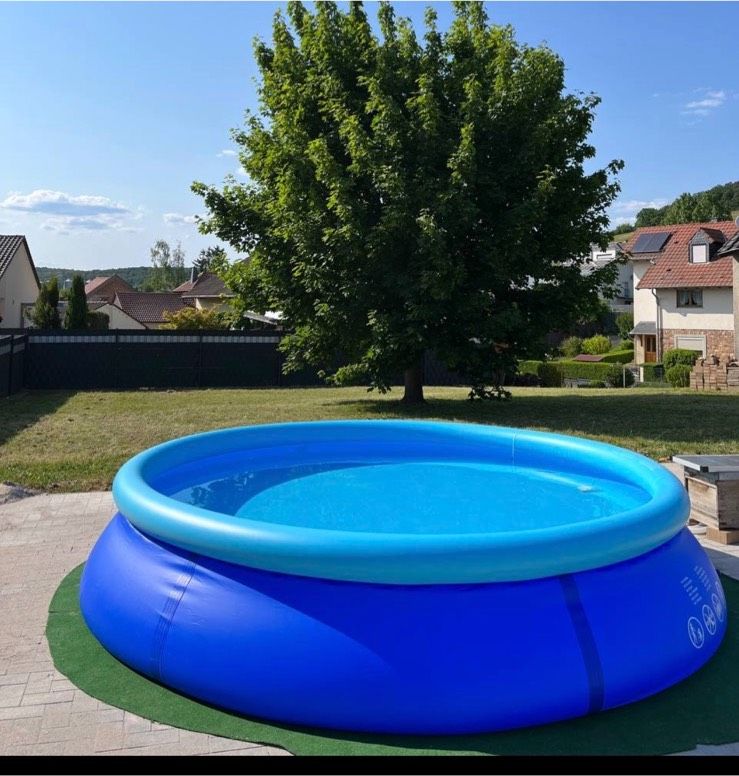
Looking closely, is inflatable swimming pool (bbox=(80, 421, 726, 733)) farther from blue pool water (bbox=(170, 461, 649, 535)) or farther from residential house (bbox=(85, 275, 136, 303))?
residential house (bbox=(85, 275, 136, 303))

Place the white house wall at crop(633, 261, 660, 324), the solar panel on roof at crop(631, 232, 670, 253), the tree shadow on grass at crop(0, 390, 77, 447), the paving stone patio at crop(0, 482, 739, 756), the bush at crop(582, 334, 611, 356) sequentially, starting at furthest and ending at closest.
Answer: the bush at crop(582, 334, 611, 356) → the solar panel on roof at crop(631, 232, 670, 253) → the white house wall at crop(633, 261, 660, 324) → the tree shadow on grass at crop(0, 390, 77, 447) → the paving stone patio at crop(0, 482, 739, 756)

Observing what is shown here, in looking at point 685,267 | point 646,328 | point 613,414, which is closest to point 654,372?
point 646,328

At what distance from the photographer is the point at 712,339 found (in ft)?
133

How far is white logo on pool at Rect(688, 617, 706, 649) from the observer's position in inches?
172

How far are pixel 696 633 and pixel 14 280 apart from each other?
4014 cm

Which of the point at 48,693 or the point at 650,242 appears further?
the point at 650,242

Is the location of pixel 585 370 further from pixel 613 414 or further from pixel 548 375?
pixel 613 414

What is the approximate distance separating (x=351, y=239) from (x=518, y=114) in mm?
4256

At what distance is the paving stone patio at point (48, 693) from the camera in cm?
357

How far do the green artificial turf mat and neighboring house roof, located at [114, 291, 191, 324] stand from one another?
7079 cm

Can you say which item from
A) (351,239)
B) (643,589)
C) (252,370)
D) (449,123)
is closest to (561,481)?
(643,589)

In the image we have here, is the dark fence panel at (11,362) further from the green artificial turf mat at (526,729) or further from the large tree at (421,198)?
the green artificial turf mat at (526,729)

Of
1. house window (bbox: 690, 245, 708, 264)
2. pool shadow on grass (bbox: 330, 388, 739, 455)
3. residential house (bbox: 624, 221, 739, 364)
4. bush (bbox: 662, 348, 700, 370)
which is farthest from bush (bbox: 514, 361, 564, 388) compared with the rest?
house window (bbox: 690, 245, 708, 264)

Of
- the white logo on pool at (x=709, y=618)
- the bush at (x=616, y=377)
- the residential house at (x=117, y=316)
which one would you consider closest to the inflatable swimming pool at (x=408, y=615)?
the white logo on pool at (x=709, y=618)
